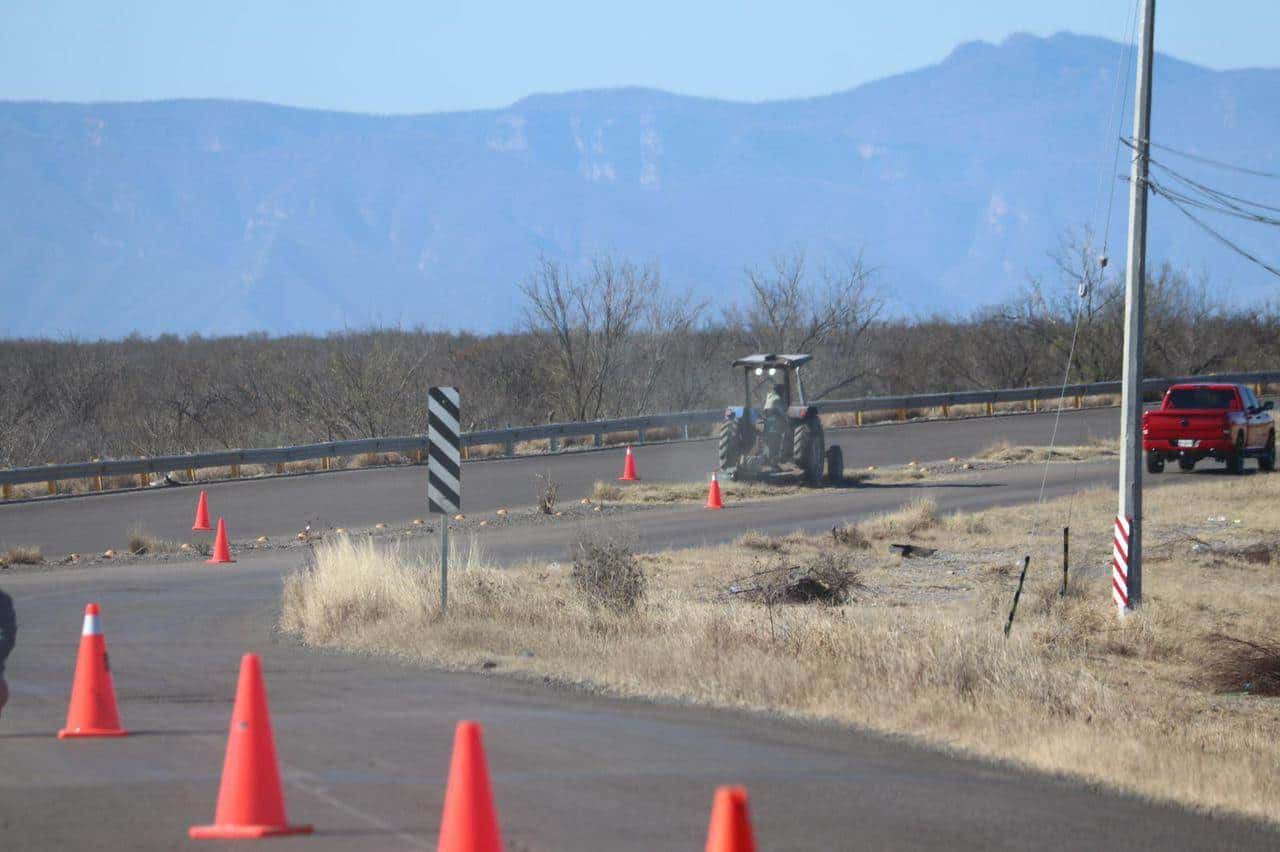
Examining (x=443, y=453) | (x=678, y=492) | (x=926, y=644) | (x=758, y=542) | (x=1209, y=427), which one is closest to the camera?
(x=926, y=644)

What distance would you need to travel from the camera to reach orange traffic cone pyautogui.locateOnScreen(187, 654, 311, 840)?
6.66m

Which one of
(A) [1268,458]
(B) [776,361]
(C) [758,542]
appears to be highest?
(B) [776,361]

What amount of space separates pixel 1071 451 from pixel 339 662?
28703 mm

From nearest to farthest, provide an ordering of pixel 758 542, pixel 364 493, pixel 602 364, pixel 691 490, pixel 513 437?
pixel 758 542 < pixel 691 490 < pixel 364 493 < pixel 513 437 < pixel 602 364

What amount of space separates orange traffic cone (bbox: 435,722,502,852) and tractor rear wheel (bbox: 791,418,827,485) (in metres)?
23.2

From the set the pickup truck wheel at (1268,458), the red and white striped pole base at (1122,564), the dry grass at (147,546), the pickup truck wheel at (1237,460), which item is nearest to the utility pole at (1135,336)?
the red and white striped pole base at (1122,564)

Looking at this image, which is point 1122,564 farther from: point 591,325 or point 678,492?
point 591,325

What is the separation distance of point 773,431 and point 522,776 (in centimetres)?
2123

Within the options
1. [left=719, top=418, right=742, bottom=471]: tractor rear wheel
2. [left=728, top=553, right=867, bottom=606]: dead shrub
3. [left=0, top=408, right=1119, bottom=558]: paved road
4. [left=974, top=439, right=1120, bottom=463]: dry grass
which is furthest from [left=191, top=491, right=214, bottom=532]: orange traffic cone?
[left=974, top=439, right=1120, bottom=463]: dry grass

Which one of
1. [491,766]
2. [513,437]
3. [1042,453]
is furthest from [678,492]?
[491,766]

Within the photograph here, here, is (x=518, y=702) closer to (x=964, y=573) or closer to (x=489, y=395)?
(x=964, y=573)

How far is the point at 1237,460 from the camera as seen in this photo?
32938mm

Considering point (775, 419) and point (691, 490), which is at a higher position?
point (775, 419)

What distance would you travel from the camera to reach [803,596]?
679 inches
